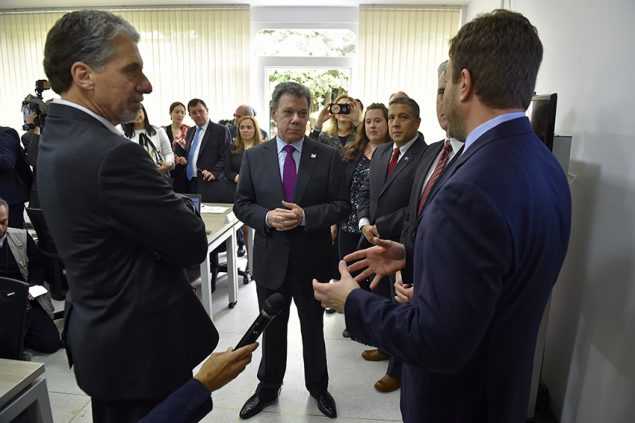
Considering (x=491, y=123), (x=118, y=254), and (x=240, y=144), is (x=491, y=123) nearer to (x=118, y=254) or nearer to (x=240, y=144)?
(x=118, y=254)

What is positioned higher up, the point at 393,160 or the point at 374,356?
the point at 393,160

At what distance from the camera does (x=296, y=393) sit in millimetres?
2332

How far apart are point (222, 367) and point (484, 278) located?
1.90ft

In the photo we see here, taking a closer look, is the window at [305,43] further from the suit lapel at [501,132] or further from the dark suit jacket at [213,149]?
the suit lapel at [501,132]

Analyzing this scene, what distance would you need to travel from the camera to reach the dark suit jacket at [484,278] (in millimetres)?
755

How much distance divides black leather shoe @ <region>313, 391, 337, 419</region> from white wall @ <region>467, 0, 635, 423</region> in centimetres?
114

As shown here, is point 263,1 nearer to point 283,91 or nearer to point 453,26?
point 453,26

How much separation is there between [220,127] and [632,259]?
3.84 metres

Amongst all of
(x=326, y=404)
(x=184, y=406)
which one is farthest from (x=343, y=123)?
(x=184, y=406)

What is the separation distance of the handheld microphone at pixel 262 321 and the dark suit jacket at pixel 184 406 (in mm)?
138

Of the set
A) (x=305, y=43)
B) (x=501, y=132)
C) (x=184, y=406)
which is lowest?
(x=184, y=406)

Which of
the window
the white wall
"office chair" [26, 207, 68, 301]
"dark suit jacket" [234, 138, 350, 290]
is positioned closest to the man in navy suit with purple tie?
the white wall

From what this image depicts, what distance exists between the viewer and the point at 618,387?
1.53 metres

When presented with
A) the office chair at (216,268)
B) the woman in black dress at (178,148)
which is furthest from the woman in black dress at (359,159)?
the woman in black dress at (178,148)
